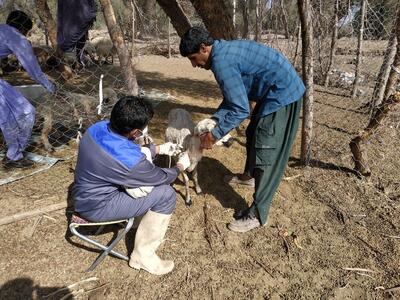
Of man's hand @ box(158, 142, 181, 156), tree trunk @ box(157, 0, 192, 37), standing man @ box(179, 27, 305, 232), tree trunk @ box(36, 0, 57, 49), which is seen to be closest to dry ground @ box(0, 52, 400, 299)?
standing man @ box(179, 27, 305, 232)

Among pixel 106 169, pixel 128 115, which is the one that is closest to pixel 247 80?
pixel 128 115

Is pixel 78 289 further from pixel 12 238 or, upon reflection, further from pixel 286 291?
pixel 286 291

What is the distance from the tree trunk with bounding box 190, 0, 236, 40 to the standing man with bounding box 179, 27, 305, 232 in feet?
7.27

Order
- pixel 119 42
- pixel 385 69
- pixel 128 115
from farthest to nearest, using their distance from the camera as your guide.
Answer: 1. pixel 385 69
2. pixel 119 42
3. pixel 128 115

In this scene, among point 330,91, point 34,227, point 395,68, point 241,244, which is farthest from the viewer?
point 330,91

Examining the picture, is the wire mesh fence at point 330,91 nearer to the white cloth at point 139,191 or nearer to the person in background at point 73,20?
the person in background at point 73,20

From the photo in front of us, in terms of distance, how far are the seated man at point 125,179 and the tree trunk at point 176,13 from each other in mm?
3026

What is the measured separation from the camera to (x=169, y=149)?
309 cm

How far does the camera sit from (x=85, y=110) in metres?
4.39

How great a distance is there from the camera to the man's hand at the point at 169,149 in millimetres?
3038

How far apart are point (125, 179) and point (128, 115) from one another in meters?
0.44

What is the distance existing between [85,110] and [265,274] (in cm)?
304

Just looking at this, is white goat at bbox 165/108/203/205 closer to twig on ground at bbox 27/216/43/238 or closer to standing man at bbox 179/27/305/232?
standing man at bbox 179/27/305/232

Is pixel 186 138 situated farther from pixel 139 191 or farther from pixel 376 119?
pixel 376 119
